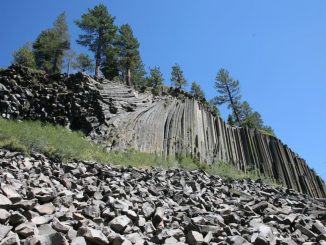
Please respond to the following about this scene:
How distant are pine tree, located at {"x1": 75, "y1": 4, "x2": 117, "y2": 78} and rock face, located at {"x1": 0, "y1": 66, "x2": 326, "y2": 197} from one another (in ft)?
59.1

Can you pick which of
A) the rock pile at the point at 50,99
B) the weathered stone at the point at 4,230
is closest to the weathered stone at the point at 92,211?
the weathered stone at the point at 4,230

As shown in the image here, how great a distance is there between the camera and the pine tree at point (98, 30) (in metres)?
37.4

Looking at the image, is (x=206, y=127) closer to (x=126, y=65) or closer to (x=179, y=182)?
(x=179, y=182)

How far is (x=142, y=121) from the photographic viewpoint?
58.2ft

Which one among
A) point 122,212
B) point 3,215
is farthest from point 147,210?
point 3,215

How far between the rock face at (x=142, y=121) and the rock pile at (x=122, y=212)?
24.7 feet

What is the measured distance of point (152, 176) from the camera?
33.0 ft

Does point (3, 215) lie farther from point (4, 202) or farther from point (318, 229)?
point (318, 229)

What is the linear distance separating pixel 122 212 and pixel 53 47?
34630 millimetres

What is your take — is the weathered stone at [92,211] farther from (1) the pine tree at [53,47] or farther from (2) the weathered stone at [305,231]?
(1) the pine tree at [53,47]

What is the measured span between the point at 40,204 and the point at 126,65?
105 ft

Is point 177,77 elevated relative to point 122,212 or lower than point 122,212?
elevated

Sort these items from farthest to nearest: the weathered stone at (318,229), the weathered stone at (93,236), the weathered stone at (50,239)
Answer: the weathered stone at (318,229) → the weathered stone at (93,236) → the weathered stone at (50,239)

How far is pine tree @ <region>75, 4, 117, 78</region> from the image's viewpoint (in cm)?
3741
